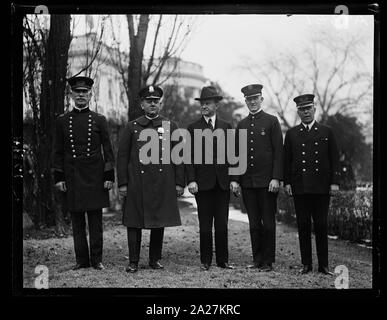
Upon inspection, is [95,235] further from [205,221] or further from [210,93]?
[210,93]

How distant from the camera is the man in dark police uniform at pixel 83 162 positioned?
5.74m

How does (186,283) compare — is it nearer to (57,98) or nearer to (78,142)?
(78,142)

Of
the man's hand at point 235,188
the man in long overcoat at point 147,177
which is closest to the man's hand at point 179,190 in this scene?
the man in long overcoat at point 147,177

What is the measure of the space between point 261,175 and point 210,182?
417 millimetres

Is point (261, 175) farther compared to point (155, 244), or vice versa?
point (155, 244)

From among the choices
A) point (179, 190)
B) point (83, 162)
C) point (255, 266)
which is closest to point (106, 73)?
point (83, 162)

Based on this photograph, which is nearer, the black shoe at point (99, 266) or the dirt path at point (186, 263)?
the dirt path at point (186, 263)

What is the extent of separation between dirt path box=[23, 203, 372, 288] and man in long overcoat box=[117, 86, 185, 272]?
0.08 metres

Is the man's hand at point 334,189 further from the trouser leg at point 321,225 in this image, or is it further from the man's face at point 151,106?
the man's face at point 151,106

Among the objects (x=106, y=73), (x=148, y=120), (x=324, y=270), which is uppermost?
(x=106, y=73)

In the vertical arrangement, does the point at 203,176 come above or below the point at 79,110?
below

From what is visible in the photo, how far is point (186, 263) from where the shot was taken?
5.78 metres

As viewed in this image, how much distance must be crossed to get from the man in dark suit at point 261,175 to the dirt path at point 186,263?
82 mm
